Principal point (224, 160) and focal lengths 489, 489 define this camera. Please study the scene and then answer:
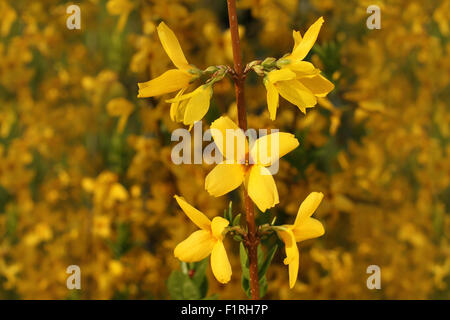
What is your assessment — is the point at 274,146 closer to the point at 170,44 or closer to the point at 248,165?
the point at 248,165

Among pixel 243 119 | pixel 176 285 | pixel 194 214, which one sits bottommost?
pixel 176 285

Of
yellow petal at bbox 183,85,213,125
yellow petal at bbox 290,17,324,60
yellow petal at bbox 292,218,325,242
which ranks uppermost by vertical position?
yellow petal at bbox 290,17,324,60

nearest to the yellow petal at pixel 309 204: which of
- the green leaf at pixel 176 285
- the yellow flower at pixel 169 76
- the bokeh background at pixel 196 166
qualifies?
the yellow flower at pixel 169 76

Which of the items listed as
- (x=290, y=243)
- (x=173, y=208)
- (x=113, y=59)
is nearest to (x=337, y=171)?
(x=173, y=208)

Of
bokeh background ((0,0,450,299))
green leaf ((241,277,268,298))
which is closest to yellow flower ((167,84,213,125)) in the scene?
green leaf ((241,277,268,298))

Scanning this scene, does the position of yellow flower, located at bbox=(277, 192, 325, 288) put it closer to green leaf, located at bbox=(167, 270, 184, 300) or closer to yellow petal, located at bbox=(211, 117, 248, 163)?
yellow petal, located at bbox=(211, 117, 248, 163)

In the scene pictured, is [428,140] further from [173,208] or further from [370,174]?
[173,208]

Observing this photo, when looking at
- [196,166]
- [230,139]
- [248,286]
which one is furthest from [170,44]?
[196,166]
